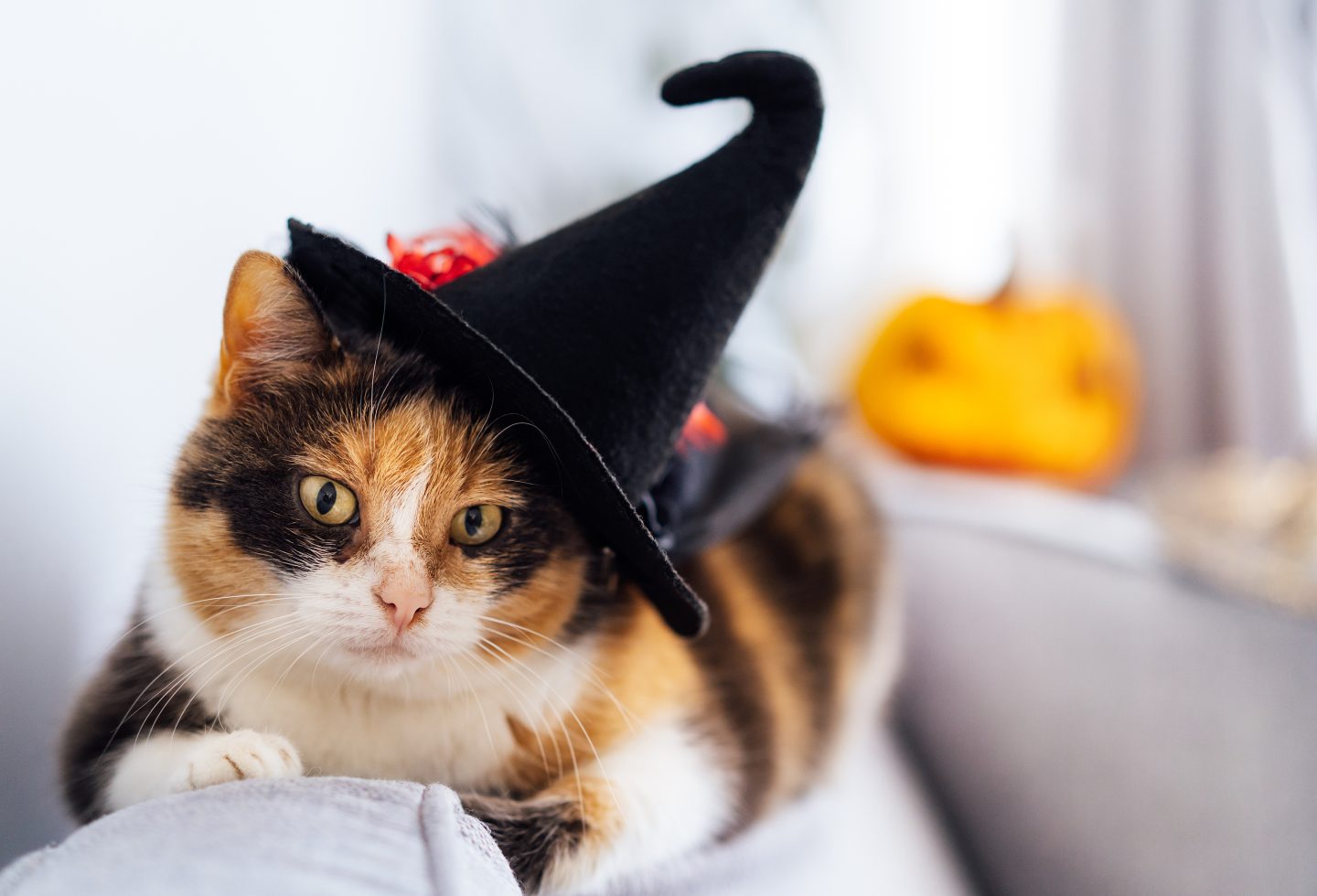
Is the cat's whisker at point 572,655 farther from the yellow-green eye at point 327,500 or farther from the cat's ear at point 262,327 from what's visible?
the cat's ear at point 262,327

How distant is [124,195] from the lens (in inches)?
26.7

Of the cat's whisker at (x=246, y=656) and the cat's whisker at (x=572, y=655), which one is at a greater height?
the cat's whisker at (x=246, y=656)

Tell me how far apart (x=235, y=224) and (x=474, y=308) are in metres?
0.37

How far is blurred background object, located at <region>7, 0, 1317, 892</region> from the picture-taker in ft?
2.10

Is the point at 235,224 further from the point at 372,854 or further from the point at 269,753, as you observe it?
the point at 372,854

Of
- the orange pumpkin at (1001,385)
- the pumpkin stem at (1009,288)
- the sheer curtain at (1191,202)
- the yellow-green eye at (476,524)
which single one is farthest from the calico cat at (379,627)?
the sheer curtain at (1191,202)

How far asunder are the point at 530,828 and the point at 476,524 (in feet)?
0.66

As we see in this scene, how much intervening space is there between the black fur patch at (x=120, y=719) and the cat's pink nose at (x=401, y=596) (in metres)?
0.16

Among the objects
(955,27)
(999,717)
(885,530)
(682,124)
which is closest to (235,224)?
(885,530)

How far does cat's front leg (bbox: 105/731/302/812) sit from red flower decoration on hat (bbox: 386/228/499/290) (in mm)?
298

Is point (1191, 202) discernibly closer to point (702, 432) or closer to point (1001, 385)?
point (1001, 385)

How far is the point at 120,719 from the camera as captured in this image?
1.94 feet

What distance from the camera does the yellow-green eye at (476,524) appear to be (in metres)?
0.57

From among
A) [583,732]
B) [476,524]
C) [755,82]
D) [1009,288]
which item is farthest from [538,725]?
[1009,288]
